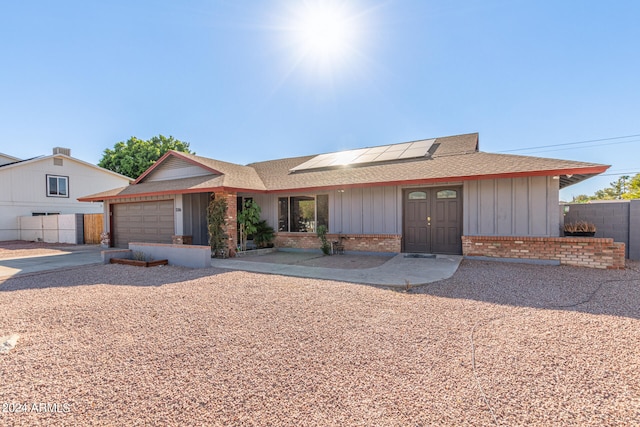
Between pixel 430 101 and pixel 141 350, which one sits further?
pixel 430 101

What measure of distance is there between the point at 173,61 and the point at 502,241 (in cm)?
1325

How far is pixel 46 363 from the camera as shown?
295 centimetres

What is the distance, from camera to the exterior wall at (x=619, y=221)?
881 cm

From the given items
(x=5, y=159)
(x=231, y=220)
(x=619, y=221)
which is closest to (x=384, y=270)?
(x=231, y=220)

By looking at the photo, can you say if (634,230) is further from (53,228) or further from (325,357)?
(53,228)

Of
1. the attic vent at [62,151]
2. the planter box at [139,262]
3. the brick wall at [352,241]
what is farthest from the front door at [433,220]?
the attic vent at [62,151]

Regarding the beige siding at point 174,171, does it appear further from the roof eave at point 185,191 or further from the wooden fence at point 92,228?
the wooden fence at point 92,228

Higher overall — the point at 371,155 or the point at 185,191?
the point at 371,155

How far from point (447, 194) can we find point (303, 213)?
17.7ft

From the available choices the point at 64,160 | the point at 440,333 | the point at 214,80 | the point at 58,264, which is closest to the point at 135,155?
the point at 64,160

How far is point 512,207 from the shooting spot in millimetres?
8492

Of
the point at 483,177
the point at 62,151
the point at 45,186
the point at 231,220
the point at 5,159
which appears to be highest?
the point at 62,151

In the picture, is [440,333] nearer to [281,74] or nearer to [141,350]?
[141,350]

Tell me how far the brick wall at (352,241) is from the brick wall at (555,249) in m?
2.25
